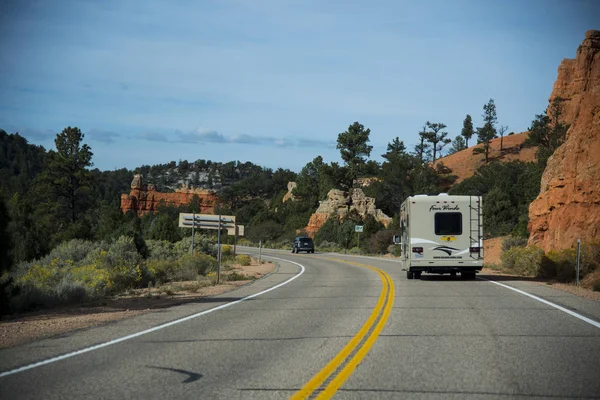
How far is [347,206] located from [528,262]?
185 ft

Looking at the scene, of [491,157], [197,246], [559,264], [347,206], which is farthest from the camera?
[491,157]

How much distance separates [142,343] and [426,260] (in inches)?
579

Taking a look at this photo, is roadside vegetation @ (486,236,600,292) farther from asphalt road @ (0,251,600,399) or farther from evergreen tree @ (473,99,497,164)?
evergreen tree @ (473,99,497,164)

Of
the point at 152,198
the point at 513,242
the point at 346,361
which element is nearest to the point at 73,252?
the point at 346,361

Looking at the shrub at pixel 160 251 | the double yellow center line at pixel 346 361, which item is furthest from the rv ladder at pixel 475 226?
the shrub at pixel 160 251

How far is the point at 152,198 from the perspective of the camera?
131 m

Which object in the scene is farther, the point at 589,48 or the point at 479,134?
the point at 479,134

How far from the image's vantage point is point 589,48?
352 ft

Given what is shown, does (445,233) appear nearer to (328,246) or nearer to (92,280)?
(92,280)

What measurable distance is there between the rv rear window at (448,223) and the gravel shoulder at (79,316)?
27.1ft

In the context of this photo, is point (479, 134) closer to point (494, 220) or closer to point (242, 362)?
point (494, 220)

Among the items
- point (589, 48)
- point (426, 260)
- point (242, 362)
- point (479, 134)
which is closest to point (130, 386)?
point (242, 362)

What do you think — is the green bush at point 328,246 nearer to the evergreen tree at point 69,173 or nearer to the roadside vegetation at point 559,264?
the evergreen tree at point 69,173

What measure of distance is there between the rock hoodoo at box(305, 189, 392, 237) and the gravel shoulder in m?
63.1
